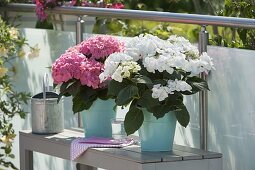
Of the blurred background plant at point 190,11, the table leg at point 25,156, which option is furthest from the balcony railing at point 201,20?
the table leg at point 25,156

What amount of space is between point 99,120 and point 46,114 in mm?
372

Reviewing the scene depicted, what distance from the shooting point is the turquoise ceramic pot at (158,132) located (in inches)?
154

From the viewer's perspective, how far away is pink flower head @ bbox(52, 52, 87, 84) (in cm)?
415

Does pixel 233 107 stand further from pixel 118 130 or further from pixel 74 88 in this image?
pixel 74 88

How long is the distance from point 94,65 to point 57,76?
17 cm

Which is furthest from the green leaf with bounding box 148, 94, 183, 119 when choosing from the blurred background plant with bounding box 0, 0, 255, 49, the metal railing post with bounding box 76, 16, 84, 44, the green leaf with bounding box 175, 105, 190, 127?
the metal railing post with bounding box 76, 16, 84, 44

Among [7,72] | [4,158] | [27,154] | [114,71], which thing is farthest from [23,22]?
[114,71]

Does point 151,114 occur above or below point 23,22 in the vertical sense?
below

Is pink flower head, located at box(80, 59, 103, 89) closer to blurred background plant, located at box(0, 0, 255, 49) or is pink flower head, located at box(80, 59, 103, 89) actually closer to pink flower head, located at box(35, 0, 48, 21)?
blurred background plant, located at box(0, 0, 255, 49)

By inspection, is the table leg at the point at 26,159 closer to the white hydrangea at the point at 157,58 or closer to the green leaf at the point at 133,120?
the white hydrangea at the point at 157,58

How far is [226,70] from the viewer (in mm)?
4121

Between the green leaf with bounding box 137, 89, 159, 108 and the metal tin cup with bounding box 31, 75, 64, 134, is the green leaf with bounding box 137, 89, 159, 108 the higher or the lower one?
the higher one

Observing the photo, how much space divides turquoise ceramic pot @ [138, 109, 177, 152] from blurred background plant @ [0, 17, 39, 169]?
1541 millimetres

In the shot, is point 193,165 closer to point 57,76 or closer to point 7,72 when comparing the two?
point 57,76
